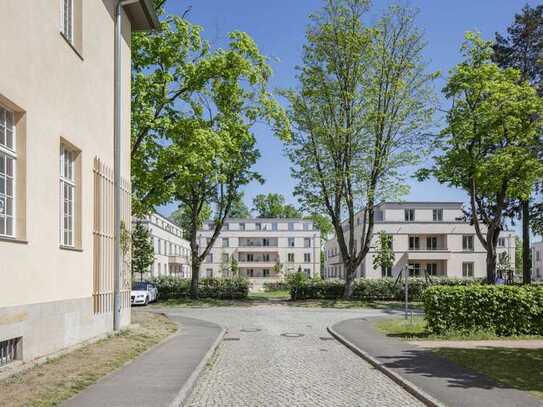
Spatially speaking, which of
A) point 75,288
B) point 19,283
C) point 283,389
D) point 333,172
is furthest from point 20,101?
point 333,172

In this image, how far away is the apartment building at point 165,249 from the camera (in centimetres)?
6912

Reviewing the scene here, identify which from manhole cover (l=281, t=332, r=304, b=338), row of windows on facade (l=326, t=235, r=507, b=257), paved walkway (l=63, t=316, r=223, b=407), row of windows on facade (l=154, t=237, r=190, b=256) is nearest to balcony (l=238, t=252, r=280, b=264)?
row of windows on facade (l=154, t=237, r=190, b=256)

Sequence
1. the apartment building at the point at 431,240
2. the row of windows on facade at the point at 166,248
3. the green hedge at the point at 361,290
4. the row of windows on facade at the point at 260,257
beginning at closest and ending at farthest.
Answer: the green hedge at the point at 361,290, the apartment building at the point at 431,240, the row of windows on facade at the point at 166,248, the row of windows on facade at the point at 260,257

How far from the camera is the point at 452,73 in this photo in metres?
33.2

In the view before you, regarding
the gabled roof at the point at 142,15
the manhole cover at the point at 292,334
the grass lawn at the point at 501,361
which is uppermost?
the gabled roof at the point at 142,15

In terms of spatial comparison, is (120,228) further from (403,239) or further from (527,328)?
(403,239)

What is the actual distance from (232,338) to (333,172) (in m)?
19.4

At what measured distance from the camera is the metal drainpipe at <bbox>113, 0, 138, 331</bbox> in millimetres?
15891

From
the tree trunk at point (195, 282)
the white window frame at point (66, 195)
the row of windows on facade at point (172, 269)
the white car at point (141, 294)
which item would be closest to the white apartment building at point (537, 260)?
the row of windows on facade at point (172, 269)

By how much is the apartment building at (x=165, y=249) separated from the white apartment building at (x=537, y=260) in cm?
Answer: 6150

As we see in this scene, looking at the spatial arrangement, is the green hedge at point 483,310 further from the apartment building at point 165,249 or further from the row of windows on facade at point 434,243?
the apartment building at point 165,249

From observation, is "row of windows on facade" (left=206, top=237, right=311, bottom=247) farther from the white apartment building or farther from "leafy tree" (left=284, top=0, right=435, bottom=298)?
"leafy tree" (left=284, top=0, right=435, bottom=298)

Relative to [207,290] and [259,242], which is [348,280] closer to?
[207,290]

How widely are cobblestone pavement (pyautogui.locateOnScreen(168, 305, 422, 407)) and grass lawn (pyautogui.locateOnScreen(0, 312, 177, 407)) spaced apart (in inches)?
65.8
